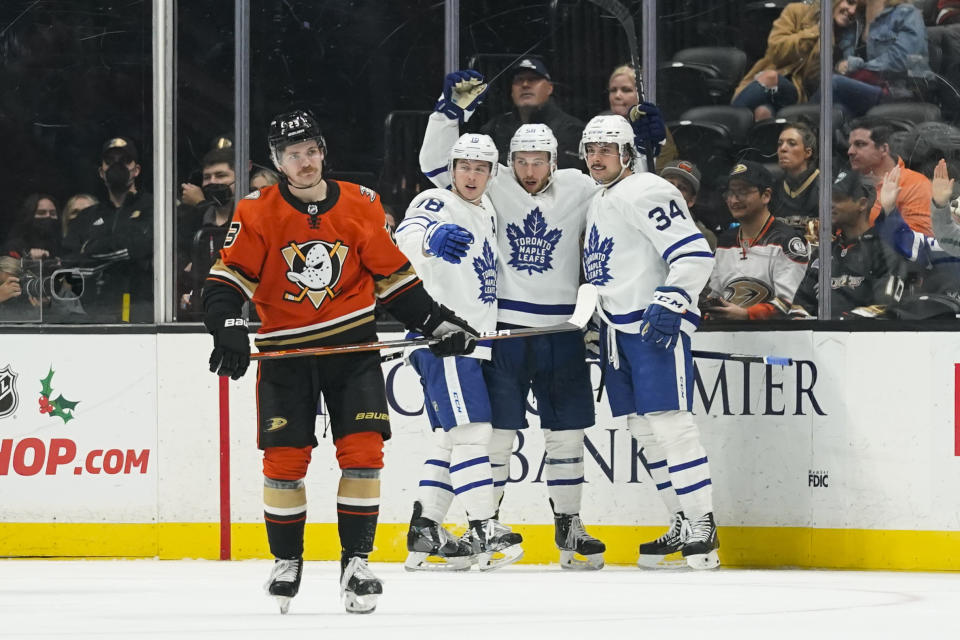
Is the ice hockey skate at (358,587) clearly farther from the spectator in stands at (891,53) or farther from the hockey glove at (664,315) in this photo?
the spectator in stands at (891,53)

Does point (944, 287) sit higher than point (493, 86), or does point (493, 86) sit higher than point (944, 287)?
point (493, 86)

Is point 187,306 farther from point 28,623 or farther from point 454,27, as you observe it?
point 28,623

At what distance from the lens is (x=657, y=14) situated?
6344 millimetres

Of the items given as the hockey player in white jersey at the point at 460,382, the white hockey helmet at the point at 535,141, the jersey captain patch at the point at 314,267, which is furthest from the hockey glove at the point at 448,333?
the white hockey helmet at the point at 535,141

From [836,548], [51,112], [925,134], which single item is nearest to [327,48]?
[51,112]

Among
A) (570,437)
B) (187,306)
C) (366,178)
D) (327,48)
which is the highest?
(327,48)

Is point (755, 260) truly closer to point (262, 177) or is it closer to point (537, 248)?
point (537, 248)

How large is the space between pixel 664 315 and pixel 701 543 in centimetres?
79

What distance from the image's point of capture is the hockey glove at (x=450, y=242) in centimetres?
546

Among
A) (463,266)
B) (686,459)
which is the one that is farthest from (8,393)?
(686,459)

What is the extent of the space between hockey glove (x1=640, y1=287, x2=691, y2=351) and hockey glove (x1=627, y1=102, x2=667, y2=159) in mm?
611

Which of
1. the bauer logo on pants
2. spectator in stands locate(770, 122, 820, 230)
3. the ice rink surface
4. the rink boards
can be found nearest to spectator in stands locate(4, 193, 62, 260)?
the rink boards

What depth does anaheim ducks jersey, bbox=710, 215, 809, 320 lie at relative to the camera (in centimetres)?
625

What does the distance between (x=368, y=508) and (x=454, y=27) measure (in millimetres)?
2549
